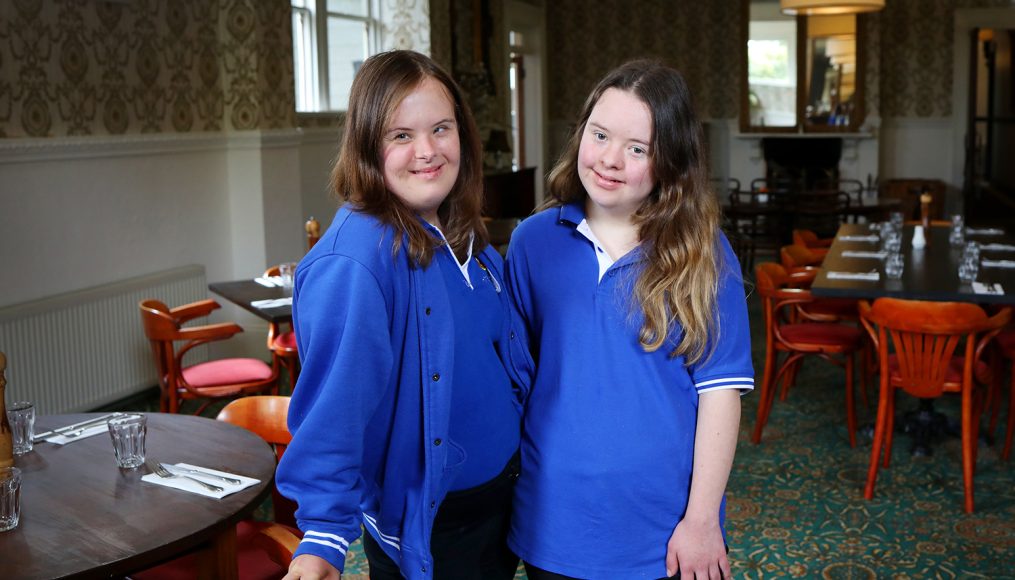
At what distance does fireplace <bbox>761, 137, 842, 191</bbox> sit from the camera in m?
13.9

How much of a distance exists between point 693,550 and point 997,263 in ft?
14.6

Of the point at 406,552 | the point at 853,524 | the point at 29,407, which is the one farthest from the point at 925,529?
the point at 29,407

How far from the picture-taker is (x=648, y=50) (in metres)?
14.6

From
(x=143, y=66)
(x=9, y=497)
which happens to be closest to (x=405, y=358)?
(x=9, y=497)

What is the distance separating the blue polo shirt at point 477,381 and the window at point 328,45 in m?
6.23

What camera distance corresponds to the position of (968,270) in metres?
4.96

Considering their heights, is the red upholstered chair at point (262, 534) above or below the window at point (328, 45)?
below

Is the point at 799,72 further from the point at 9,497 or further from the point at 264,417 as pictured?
the point at 9,497

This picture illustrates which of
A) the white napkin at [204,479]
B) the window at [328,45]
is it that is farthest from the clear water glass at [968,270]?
the window at [328,45]

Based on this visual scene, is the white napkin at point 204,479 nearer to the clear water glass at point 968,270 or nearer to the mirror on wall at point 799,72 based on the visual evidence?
the clear water glass at point 968,270

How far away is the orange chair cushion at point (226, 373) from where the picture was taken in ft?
16.1

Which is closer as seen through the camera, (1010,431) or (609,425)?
(609,425)

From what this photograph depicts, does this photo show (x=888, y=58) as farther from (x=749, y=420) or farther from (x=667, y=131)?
(x=667, y=131)

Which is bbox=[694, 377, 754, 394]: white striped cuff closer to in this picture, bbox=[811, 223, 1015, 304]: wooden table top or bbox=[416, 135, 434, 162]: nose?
bbox=[416, 135, 434, 162]: nose
